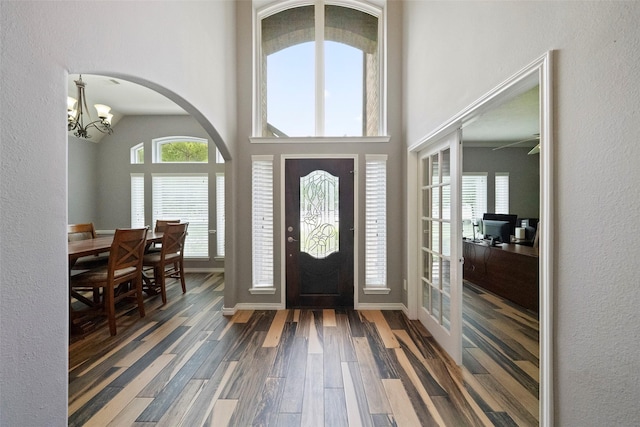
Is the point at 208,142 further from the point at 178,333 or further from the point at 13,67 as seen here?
the point at 13,67

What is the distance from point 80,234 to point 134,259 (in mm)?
1708

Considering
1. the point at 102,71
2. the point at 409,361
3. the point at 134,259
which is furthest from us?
the point at 134,259

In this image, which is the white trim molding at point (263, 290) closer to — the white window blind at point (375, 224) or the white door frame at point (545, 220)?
the white window blind at point (375, 224)

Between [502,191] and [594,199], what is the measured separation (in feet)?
19.5

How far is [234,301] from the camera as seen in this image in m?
3.27

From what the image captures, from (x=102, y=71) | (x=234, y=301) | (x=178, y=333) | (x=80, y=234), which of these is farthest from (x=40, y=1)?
(x=80, y=234)

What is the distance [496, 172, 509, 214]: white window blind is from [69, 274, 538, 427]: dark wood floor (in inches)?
142

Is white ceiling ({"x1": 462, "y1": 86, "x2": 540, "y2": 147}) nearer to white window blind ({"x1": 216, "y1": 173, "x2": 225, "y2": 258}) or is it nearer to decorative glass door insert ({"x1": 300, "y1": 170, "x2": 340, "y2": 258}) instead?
decorative glass door insert ({"x1": 300, "y1": 170, "x2": 340, "y2": 258})

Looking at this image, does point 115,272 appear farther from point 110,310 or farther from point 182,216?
point 182,216

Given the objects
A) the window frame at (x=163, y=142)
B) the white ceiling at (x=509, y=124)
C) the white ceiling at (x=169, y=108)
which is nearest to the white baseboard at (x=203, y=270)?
the window frame at (x=163, y=142)

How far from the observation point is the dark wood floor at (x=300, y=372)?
1659 mm

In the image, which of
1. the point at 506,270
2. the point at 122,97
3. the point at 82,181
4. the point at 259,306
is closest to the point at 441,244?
the point at 506,270

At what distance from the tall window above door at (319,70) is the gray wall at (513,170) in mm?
3659

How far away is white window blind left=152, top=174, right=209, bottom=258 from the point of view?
17.9ft
